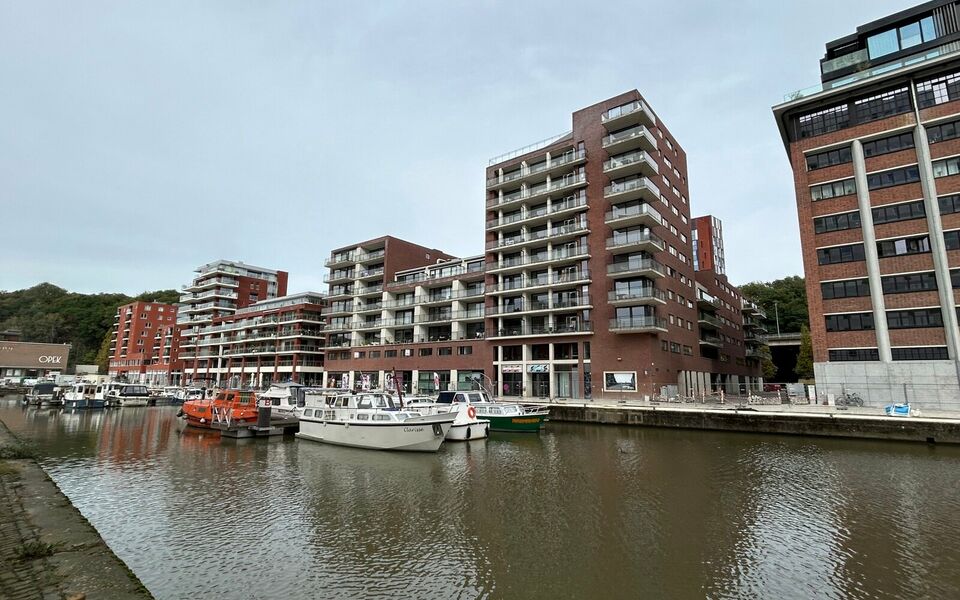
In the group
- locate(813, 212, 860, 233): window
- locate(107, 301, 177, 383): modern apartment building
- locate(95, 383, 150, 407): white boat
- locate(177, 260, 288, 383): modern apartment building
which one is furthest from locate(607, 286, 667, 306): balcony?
locate(107, 301, 177, 383): modern apartment building

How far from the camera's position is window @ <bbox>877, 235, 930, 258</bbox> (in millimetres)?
36281

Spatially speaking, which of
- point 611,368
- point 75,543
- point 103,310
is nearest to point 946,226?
point 611,368

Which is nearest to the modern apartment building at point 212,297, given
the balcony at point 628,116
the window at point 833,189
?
the balcony at point 628,116

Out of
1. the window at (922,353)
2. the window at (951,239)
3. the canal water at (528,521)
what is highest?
the window at (951,239)

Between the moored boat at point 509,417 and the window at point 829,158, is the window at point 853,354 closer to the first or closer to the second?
the window at point 829,158

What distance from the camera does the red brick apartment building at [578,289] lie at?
47594mm

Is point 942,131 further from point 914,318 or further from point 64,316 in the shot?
point 64,316

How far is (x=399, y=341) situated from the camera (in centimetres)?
6856

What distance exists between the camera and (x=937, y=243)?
3528cm

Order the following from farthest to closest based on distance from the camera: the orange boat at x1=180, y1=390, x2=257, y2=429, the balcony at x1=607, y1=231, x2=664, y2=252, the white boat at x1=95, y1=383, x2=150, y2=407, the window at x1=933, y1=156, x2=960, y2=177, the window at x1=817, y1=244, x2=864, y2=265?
the white boat at x1=95, y1=383, x2=150, y2=407, the balcony at x1=607, y1=231, x2=664, y2=252, the window at x1=817, y1=244, x2=864, y2=265, the window at x1=933, y1=156, x2=960, y2=177, the orange boat at x1=180, y1=390, x2=257, y2=429

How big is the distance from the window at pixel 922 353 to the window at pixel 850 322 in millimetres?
2491

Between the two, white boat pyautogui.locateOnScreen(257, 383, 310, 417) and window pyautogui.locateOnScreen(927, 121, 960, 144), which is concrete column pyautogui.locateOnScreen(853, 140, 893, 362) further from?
white boat pyautogui.locateOnScreen(257, 383, 310, 417)

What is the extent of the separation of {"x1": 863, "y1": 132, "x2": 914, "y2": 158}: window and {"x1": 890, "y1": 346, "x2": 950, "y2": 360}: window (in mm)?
16214

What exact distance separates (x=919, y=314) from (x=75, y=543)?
4942 cm
